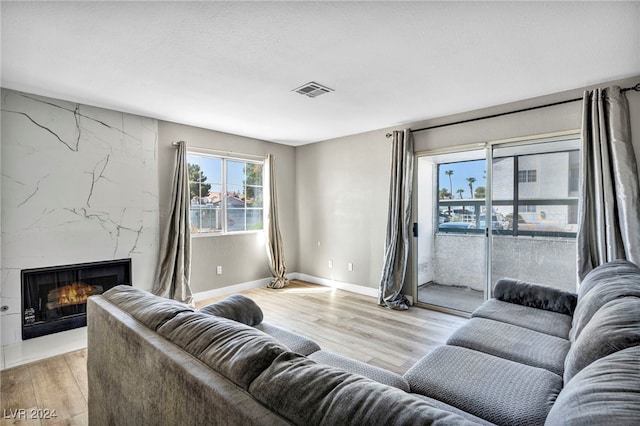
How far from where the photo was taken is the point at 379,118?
13.2ft

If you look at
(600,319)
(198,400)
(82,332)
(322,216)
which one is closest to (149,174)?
(82,332)

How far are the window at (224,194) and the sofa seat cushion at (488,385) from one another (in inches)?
148

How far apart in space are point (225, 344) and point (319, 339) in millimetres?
2415

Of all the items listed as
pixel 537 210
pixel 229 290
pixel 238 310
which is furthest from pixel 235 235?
pixel 537 210

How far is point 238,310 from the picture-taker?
2123mm

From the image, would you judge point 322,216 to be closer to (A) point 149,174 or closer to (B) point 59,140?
(A) point 149,174

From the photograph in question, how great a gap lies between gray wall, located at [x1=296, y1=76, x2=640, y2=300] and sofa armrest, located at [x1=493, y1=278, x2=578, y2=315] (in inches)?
64.8

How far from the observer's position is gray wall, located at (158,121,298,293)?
4.14 meters

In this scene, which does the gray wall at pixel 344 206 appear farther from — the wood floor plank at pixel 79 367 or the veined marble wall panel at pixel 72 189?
the wood floor plank at pixel 79 367

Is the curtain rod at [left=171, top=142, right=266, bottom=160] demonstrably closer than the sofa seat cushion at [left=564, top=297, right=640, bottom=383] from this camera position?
No

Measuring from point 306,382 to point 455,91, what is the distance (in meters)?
3.18

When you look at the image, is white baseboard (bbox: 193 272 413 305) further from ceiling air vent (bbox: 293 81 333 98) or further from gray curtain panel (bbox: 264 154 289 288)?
ceiling air vent (bbox: 293 81 333 98)

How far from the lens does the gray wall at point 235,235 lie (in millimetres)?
4137

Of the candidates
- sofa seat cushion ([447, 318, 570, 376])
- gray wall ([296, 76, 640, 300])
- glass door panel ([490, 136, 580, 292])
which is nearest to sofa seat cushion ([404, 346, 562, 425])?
sofa seat cushion ([447, 318, 570, 376])
